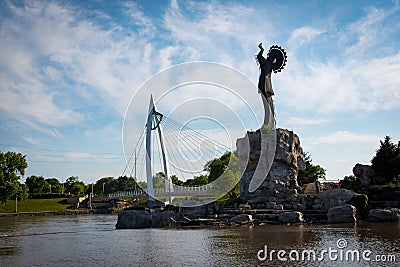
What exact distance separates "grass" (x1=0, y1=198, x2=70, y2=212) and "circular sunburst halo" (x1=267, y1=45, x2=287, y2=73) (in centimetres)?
3903

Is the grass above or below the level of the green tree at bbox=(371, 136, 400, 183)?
below

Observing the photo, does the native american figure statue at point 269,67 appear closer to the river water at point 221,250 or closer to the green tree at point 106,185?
the river water at point 221,250

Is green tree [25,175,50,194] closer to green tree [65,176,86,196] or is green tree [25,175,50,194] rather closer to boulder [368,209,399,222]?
green tree [65,176,86,196]

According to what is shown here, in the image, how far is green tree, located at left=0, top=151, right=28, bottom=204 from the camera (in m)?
48.5

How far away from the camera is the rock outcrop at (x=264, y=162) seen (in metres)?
29.5

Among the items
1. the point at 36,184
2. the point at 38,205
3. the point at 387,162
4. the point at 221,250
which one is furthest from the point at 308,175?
the point at 36,184

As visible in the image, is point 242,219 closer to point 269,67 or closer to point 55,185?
point 269,67

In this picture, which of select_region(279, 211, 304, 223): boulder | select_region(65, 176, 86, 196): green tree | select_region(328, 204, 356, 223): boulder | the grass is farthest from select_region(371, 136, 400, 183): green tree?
select_region(65, 176, 86, 196): green tree

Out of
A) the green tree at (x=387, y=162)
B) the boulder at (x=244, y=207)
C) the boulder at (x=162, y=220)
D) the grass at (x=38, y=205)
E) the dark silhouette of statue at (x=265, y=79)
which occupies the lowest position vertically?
the grass at (x=38, y=205)

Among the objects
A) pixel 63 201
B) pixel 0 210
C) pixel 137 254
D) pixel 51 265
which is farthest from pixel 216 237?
pixel 63 201

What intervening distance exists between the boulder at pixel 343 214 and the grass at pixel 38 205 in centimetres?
4443

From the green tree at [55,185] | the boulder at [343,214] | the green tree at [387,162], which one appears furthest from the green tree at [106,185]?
the boulder at [343,214]

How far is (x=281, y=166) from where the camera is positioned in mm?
30359

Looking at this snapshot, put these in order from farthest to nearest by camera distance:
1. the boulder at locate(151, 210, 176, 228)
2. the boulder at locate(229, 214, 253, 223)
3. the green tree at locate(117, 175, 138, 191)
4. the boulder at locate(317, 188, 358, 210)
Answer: the green tree at locate(117, 175, 138, 191), the boulder at locate(317, 188, 358, 210), the boulder at locate(151, 210, 176, 228), the boulder at locate(229, 214, 253, 223)
